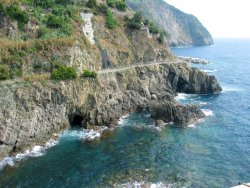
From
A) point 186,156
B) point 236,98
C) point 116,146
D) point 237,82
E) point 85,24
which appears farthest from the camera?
point 237,82

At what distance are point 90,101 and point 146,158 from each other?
21.9 metres

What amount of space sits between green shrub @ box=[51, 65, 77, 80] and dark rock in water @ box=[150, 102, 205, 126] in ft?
62.9

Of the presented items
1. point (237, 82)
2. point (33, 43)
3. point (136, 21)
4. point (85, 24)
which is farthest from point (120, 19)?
point (237, 82)

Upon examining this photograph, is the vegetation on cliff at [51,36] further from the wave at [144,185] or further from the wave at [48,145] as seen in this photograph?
the wave at [144,185]

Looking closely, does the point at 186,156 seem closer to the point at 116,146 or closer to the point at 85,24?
the point at 116,146

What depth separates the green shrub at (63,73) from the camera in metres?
68.1

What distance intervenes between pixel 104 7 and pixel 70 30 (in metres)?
19.9

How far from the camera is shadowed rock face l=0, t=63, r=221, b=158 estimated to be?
2327 inches

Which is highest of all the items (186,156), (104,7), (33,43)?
(104,7)

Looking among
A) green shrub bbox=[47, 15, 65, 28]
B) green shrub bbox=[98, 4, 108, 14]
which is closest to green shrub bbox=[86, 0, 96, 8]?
green shrub bbox=[98, 4, 108, 14]

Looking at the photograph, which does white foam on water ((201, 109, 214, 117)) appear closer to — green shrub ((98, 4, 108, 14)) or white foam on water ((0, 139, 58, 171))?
white foam on water ((0, 139, 58, 171))

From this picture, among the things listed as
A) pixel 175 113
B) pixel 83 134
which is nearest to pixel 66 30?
pixel 83 134

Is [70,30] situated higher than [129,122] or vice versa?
[70,30]

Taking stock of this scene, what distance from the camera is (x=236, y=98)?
3772 inches
